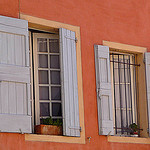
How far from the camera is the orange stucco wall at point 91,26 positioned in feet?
29.1

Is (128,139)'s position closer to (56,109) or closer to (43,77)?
(56,109)

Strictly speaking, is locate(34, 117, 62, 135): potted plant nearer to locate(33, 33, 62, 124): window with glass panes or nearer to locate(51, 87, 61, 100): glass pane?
locate(33, 33, 62, 124): window with glass panes

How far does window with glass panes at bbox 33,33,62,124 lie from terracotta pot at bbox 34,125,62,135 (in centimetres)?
30

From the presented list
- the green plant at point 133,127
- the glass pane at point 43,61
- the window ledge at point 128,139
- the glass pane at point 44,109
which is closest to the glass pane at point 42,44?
the glass pane at point 43,61

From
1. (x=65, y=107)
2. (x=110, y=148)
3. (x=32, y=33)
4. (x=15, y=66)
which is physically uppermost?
(x=32, y=33)

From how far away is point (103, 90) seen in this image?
990 centimetres

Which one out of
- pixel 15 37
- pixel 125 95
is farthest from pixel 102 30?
pixel 15 37

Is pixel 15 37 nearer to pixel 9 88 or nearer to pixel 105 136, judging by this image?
pixel 9 88

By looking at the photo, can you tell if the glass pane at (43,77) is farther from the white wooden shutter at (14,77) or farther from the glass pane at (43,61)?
the white wooden shutter at (14,77)

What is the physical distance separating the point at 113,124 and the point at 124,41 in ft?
5.08

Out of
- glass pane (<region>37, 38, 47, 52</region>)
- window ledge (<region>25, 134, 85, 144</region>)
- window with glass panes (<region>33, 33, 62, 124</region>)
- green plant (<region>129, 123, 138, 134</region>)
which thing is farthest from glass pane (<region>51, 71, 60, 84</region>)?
green plant (<region>129, 123, 138, 134</region>)

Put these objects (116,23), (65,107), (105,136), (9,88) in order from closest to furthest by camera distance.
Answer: (9,88)
(65,107)
(105,136)
(116,23)

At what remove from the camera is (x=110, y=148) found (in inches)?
388

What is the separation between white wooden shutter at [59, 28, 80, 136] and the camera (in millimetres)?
9203
